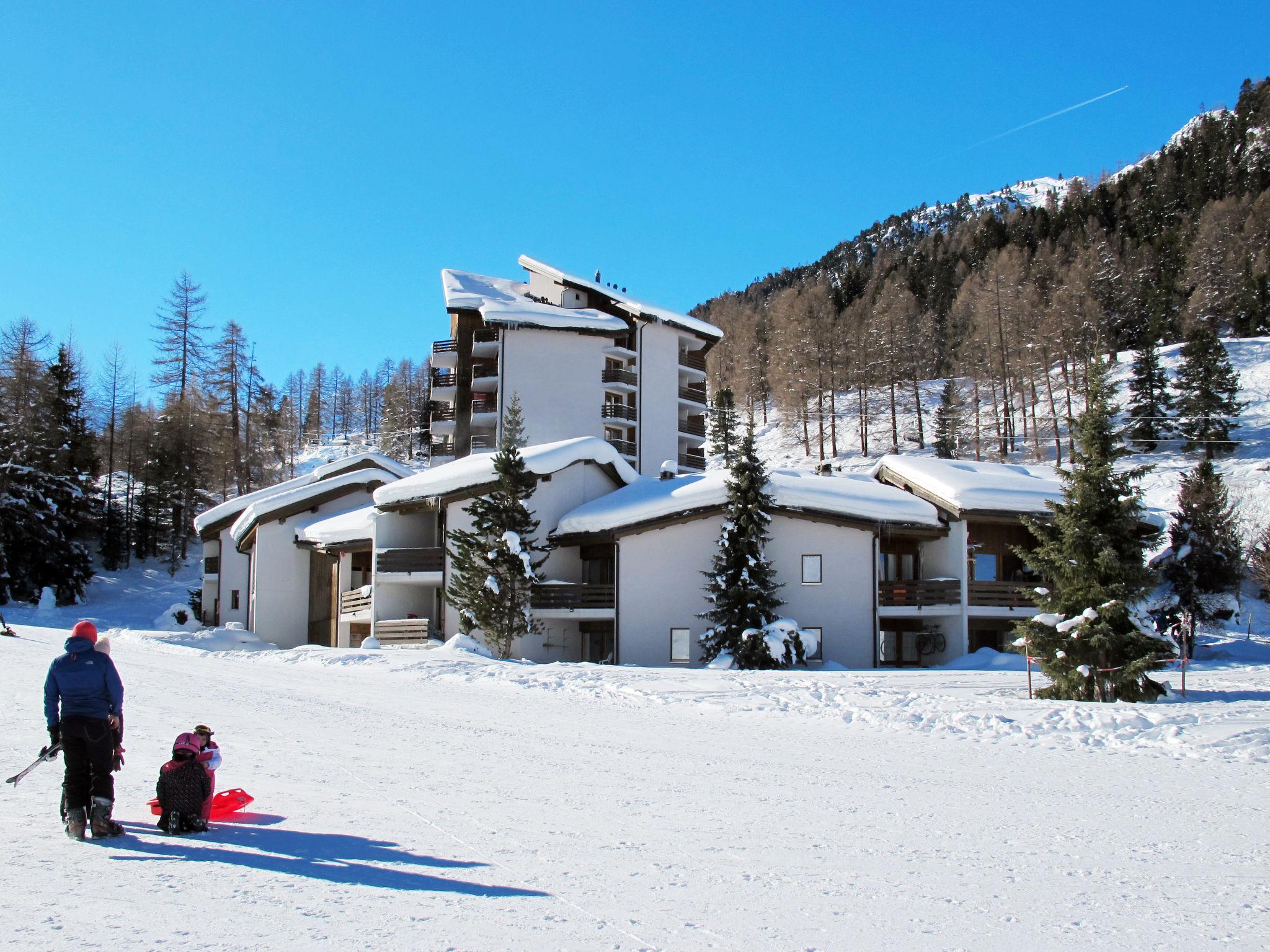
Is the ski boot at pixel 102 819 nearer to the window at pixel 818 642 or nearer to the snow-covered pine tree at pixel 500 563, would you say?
the snow-covered pine tree at pixel 500 563

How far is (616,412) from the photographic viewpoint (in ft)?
174

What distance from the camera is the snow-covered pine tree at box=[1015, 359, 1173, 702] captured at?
60.4 ft

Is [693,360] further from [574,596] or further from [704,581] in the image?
[574,596]

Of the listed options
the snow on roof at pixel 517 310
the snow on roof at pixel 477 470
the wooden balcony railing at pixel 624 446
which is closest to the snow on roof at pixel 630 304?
the snow on roof at pixel 517 310

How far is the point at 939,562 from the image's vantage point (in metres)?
31.1

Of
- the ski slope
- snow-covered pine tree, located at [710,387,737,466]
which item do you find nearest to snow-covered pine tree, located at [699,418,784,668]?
the ski slope

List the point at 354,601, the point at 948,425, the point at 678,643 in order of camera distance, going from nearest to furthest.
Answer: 1. the point at 678,643
2. the point at 354,601
3. the point at 948,425

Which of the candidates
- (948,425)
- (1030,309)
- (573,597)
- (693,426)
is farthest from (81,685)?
(1030,309)

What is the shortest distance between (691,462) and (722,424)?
17.5 metres

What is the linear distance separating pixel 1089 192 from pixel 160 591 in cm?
11536

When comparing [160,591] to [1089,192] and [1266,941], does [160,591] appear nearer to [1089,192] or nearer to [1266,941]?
[1266,941]

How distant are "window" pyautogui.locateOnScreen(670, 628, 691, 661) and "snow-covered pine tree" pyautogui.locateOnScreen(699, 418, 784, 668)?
1.45m

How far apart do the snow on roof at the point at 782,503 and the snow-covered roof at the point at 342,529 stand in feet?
24.1

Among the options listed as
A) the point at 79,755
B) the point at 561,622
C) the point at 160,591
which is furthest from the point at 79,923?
the point at 160,591
